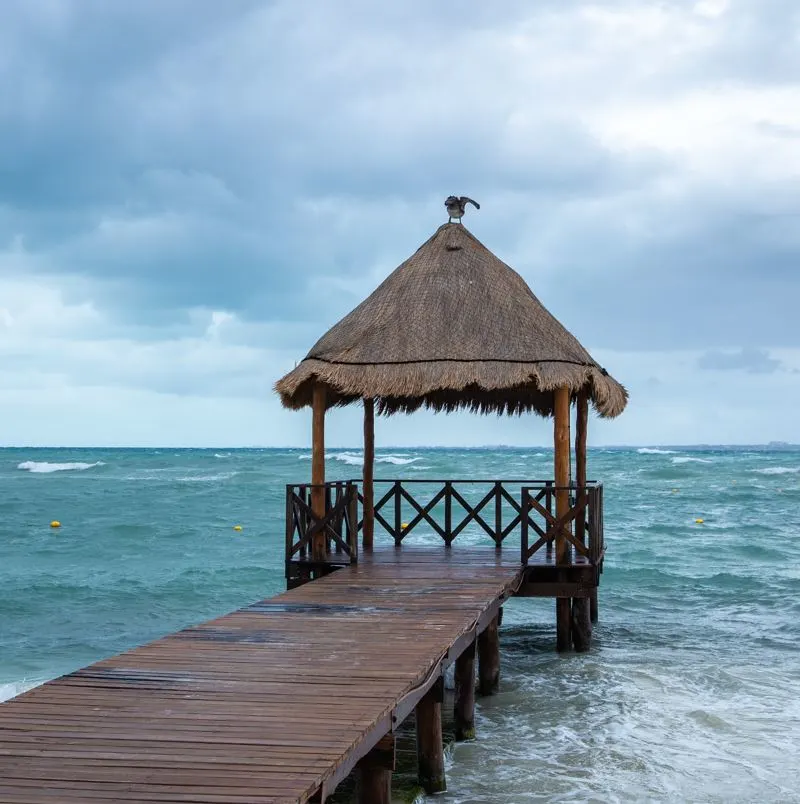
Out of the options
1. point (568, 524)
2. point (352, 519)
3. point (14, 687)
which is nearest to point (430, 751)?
point (352, 519)

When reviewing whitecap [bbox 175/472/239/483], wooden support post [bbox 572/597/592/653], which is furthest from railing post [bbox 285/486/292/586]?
whitecap [bbox 175/472/239/483]

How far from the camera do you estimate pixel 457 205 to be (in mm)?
12664

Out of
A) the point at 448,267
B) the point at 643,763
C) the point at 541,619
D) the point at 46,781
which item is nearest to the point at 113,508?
the point at 541,619

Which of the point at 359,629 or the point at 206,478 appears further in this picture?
the point at 206,478

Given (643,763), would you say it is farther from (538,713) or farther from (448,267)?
(448,267)

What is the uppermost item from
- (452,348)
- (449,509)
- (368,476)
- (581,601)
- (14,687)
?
(452,348)

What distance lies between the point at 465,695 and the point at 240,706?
3.47m

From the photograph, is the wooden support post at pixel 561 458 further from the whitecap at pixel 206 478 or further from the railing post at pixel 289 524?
the whitecap at pixel 206 478

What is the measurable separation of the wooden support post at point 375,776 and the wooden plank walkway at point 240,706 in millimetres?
197

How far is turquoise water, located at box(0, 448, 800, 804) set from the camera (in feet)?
25.7

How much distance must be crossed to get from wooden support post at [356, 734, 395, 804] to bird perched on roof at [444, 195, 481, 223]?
827 cm

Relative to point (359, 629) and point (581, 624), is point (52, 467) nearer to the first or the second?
point (581, 624)

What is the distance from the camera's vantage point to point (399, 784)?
702cm

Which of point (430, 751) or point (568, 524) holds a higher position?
point (568, 524)
